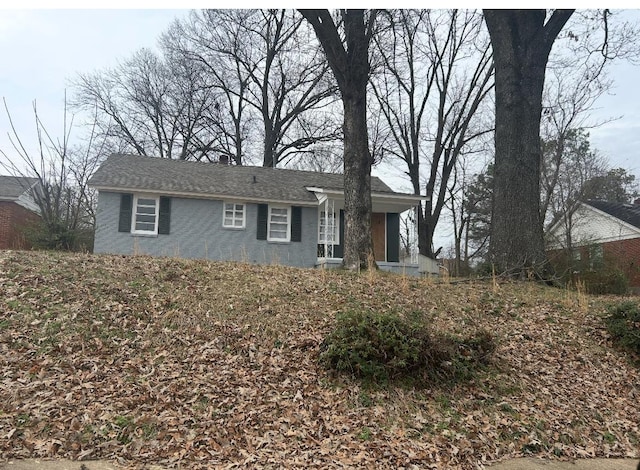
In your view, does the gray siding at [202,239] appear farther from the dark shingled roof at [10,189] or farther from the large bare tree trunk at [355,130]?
→ the dark shingled roof at [10,189]

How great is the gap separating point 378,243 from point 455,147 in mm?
7181

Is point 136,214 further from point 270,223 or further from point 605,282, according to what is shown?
point 605,282

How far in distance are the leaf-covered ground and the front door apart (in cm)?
904

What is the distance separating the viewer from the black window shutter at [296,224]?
15.6 m

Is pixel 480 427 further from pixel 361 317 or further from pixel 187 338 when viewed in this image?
pixel 187 338

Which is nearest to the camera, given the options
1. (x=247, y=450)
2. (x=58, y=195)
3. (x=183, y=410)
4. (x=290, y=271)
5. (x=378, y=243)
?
(x=247, y=450)

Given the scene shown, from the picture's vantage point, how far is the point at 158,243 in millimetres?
14539

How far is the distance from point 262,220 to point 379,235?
434 cm

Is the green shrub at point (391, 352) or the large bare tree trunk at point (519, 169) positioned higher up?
the large bare tree trunk at point (519, 169)

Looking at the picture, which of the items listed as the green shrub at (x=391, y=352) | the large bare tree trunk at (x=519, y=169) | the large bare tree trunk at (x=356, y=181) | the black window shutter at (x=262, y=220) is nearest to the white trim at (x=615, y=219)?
the black window shutter at (x=262, y=220)

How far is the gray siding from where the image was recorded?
46.6 ft

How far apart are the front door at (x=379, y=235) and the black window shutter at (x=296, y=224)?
2.77m

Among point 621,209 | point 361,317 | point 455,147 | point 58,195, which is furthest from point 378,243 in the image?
point 621,209

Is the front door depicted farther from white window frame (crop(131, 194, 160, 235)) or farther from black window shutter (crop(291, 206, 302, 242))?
white window frame (crop(131, 194, 160, 235))
